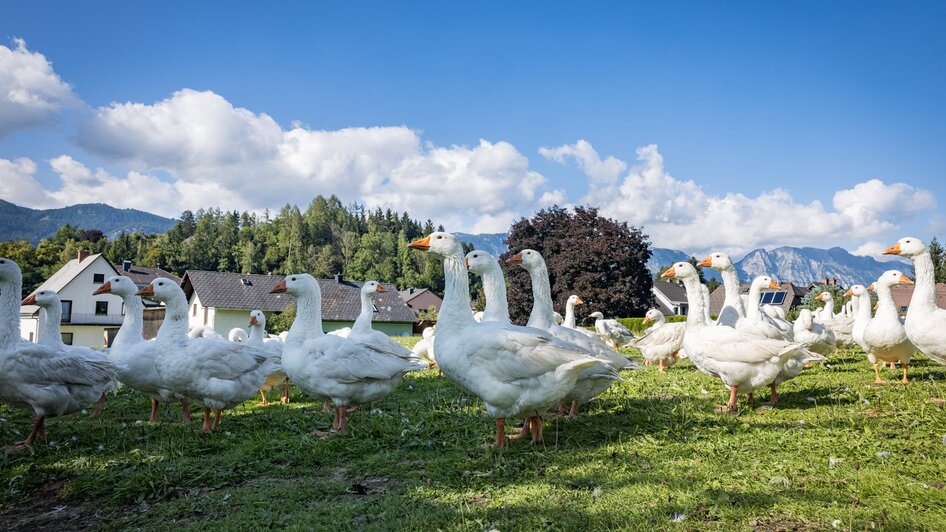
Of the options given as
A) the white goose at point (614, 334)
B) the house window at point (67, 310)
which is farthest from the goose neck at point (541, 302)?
the house window at point (67, 310)

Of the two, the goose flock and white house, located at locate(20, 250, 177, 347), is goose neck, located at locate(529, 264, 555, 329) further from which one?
white house, located at locate(20, 250, 177, 347)

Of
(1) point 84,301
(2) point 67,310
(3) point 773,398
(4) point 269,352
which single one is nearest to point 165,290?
(4) point 269,352

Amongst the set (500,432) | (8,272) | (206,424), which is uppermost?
(8,272)

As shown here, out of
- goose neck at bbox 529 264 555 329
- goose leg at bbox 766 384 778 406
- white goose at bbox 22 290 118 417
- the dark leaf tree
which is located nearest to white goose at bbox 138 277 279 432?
white goose at bbox 22 290 118 417

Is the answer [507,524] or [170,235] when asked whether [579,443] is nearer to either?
[507,524]

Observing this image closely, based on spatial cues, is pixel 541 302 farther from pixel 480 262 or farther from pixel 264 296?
pixel 264 296

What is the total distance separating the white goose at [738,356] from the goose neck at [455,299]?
3.33m

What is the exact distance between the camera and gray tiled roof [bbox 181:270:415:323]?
5178 cm

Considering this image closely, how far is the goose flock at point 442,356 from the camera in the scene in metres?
5.87

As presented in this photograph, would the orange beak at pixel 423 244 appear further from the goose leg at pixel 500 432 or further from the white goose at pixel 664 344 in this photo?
the white goose at pixel 664 344

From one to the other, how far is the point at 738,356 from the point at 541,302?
2935 millimetres

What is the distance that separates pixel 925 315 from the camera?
27.4 ft

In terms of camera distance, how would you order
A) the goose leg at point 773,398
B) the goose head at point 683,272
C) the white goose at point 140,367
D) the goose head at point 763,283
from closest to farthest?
1. the goose leg at point 773,398
2. the white goose at point 140,367
3. the goose head at point 683,272
4. the goose head at point 763,283

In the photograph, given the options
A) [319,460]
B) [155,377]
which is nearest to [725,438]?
[319,460]
